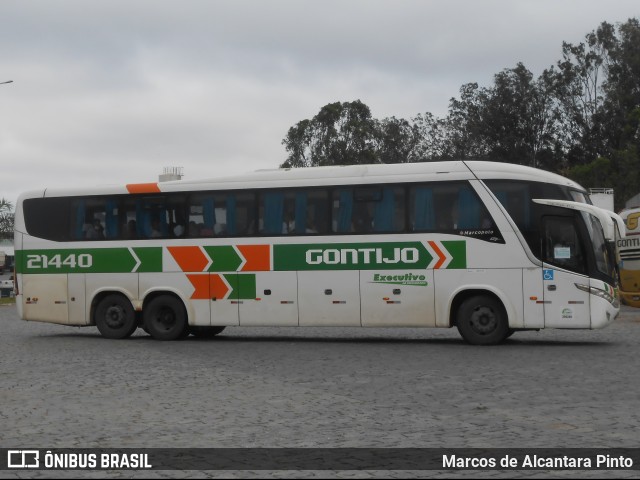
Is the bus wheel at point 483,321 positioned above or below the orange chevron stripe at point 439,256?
below

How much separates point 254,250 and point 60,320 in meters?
4.85

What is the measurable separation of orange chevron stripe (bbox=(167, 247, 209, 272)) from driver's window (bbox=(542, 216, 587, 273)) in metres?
6.93

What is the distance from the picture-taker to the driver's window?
20641 mm

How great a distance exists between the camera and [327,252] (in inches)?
877

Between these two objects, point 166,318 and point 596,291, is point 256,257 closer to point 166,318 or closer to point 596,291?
point 166,318

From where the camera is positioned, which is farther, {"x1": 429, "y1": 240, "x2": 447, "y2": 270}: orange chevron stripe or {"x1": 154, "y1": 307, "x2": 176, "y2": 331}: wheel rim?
{"x1": 154, "y1": 307, "x2": 176, "y2": 331}: wheel rim

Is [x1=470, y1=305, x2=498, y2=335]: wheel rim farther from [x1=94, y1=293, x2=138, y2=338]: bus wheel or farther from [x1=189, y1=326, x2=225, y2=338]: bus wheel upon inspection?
[x1=94, y1=293, x2=138, y2=338]: bus wheel

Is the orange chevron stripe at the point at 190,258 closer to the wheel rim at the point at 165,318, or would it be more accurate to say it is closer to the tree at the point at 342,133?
the wheel rim at the point at 165,318

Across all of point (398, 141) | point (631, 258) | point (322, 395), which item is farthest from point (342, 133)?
A: point (322, 395)

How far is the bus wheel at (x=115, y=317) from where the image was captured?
79.1ft

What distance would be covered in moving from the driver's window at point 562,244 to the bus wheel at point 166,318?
7671 mm

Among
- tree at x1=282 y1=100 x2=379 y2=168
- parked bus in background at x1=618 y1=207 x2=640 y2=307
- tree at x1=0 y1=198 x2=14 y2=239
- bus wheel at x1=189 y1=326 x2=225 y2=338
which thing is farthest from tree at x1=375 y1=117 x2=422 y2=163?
bus wheel at x1=189 y1=326 x2=225 y2=338

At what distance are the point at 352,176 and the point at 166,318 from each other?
5056mm

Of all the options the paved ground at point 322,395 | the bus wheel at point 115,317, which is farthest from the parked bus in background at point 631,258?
the bus wheel at point 115,317
